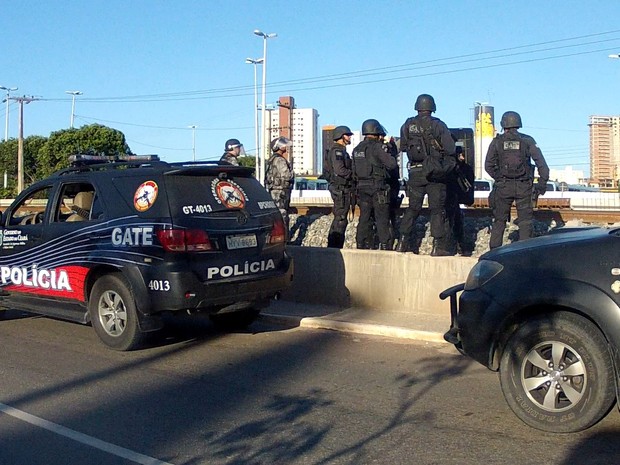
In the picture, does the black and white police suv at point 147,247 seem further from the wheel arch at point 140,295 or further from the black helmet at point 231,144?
the black helmet at point 231,144

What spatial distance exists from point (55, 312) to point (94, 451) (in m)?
3.85

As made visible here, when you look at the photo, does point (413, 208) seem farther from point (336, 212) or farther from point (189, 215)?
point (189, 215)

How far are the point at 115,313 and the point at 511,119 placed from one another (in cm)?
573

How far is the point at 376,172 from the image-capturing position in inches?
444

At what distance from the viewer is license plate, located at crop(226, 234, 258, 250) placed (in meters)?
7.88

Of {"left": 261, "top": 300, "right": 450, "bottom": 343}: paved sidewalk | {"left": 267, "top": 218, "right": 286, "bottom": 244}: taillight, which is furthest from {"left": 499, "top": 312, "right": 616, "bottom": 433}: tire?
{"left": 267, "top": 218, "right": 286, "bottom": 244}: taillight

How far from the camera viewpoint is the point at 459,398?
614 cm

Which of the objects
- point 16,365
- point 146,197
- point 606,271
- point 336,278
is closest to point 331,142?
point 336,278

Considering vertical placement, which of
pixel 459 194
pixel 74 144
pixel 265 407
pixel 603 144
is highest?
pixel 603 144

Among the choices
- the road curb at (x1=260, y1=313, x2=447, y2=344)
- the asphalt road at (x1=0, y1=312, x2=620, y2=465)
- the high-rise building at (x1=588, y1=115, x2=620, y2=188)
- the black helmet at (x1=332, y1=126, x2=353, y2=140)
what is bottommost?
the asphalt road at (x1=0, y1=312, x2=620, y2=465)

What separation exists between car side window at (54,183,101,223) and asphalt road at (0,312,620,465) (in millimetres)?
1368

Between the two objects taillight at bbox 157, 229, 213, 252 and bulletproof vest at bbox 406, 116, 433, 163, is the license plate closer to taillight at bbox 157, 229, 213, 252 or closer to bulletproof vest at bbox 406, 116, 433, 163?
taillight at bbox 157, 229, 213, 252

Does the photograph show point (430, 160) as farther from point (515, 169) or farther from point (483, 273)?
point (483, 273)

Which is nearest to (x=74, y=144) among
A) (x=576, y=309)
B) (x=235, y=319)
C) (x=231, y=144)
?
(x=231, y=144)
